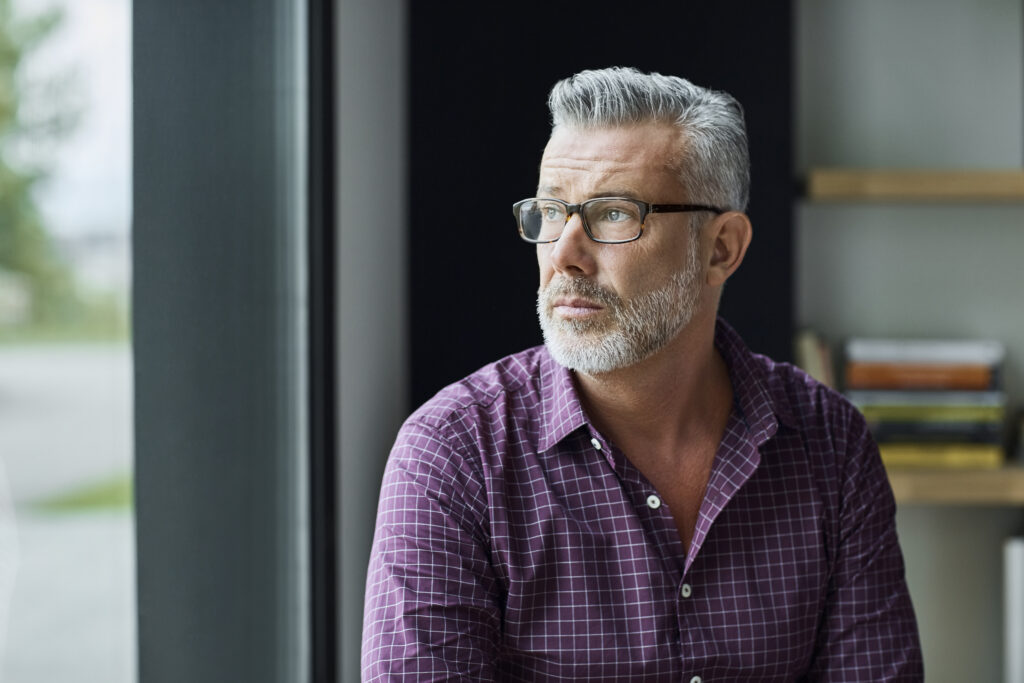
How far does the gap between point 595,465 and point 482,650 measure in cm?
27

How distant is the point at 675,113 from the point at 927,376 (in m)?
1.76

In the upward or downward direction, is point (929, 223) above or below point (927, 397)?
above

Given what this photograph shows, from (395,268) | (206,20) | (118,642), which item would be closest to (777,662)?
(118,642)

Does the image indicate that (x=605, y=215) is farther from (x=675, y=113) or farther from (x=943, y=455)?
(x=943, y=455)

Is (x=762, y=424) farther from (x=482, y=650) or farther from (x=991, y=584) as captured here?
(x=991, y=584)

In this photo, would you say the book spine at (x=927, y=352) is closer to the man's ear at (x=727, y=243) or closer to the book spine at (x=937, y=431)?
the book spine at (x=937, y=431)

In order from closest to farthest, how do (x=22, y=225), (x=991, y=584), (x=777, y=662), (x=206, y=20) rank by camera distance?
(x=22, y=225)
(x=777, y=662)
(x=206, y=20)
(x=991, y=584)

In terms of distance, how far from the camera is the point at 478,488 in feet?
4.04

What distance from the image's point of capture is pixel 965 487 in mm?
2703

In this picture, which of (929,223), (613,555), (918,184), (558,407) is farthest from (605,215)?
(929,223)

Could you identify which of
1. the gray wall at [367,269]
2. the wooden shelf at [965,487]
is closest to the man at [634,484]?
the gray wall at [367,269]

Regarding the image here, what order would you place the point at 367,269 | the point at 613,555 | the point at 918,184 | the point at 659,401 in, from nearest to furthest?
the point at 613,555, the point at 659,401, the point at 367,269, the point at 918,184

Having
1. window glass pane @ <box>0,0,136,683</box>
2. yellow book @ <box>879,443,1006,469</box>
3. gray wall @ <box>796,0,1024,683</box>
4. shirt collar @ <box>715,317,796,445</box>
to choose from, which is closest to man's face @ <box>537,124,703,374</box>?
shirt collar @ <box>715,317,796,445</box>

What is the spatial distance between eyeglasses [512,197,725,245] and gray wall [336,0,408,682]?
3.18 ft
